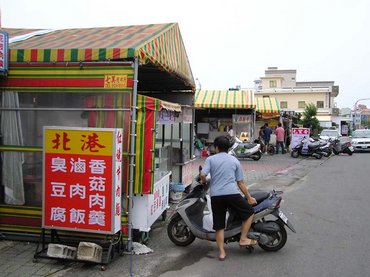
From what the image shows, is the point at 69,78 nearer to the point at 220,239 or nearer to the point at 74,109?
the point at 74,109

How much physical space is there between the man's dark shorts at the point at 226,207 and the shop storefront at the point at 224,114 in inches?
626

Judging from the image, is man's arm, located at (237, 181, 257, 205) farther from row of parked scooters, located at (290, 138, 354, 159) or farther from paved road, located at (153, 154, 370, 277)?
row of parked scooters, located at (290, 138, 354, 159)

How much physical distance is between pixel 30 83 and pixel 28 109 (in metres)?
0.38

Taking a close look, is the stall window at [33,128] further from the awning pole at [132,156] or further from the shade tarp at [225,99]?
the shade tarp at [225,99]

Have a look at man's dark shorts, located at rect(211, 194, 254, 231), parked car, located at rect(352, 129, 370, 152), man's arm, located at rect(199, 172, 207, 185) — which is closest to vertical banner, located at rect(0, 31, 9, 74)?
man's arm, located at rect(199, 172, 207, 185)

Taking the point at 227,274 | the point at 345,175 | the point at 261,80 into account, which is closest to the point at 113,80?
the point at 227,274

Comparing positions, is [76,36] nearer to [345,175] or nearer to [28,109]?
[28,109]

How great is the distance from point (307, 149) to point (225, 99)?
16.7 feet

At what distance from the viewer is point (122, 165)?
219 inches

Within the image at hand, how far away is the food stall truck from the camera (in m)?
5.48

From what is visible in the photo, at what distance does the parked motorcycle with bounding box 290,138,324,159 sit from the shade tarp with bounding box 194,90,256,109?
314cm

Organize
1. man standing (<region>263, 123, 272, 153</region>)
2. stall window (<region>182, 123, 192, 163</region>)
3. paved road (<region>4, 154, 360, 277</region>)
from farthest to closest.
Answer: man standing (<region>263, 123, 272, 153</region>) < stall window (<region>182, 123, 192, 163</region>) < paved road (<region>4, 154, 360, 277</region>)

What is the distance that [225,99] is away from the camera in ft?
73.2

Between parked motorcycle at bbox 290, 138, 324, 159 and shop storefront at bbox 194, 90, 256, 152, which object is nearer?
parked motorcycle at bbox 290, 138, 324, 159
